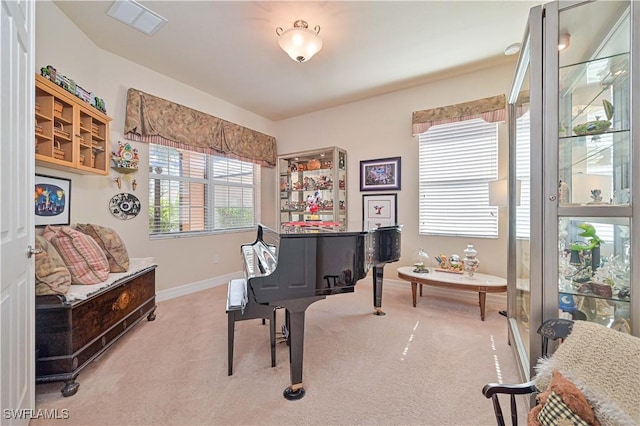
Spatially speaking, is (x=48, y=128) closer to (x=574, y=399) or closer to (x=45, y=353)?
(x=45, y=353)

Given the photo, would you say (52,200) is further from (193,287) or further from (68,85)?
(193,287)

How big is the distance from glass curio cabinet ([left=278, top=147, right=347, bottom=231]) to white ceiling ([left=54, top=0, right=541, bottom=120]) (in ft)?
3.63

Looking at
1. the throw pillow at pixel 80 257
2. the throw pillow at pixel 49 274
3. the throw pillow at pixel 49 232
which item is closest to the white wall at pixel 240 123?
the throw pillow at pixel 49 232

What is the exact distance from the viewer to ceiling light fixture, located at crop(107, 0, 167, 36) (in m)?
2.26

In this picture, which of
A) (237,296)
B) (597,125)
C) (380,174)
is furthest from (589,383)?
(380,174)

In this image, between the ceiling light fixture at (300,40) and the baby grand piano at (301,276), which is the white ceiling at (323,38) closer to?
the ceiling light fixture at (300,40)

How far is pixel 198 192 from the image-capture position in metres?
3.99

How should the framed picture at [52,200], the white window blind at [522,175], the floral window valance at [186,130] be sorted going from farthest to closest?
the floral window valance at [186,130], the framed picture at [52,200], the white window blind at [522,175]

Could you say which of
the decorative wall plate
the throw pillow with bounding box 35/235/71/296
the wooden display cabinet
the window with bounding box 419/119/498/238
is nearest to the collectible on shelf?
the wooden display cabinet

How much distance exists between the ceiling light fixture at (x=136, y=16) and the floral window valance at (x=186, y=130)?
843 mm

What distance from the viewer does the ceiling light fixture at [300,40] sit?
228cm

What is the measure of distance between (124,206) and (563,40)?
401cm

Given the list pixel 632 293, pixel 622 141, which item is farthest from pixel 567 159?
pixel 632 293

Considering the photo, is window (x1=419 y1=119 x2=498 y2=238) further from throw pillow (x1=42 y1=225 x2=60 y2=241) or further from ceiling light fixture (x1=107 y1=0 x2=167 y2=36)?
throw pillow (x1=42 y1=225 x2=60 y2=241)
